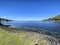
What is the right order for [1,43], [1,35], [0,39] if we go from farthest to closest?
[1,35], [0,39], [1,43]

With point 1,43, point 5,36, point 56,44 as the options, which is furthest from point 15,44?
point 56,44

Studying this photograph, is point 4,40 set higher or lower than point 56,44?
higher

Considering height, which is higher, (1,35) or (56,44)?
(1,35)

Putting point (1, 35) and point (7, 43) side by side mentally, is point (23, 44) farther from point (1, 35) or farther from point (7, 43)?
point (1, 35)

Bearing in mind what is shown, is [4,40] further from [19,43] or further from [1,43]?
[19,43]

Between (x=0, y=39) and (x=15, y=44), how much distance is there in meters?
1.86

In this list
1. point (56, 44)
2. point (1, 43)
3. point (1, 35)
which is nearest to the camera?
point (1, 43)

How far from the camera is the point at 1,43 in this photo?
11250mm

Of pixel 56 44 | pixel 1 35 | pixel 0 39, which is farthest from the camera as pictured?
pixel 56 44

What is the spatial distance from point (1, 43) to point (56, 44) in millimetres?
16953

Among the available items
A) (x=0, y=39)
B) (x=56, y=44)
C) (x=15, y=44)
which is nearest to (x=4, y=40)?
(x=0, y=39)

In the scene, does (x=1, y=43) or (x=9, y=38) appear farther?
(x=9, y=38)

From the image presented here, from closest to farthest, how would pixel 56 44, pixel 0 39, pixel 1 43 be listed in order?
pixel 1 43
pixel 0 39
pixel 56 44

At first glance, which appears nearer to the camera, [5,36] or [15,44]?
[15,44]
